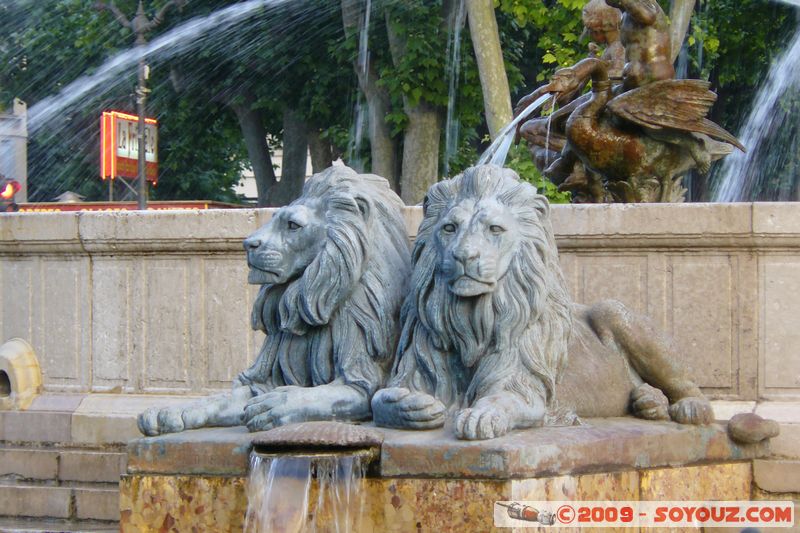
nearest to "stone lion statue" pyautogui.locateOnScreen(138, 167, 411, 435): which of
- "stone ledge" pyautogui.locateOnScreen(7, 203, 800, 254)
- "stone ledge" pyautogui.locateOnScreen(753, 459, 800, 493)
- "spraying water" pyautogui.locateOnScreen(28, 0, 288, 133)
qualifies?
"stone ledge" pyautogui.locateOnScreen(7, 203, 800, 254)

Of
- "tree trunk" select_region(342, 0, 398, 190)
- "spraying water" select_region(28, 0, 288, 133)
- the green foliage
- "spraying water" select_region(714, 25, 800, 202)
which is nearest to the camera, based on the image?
the green foliage

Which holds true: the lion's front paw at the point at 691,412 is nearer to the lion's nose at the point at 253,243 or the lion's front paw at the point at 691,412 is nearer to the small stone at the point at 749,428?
the small stone at the point at 749,428

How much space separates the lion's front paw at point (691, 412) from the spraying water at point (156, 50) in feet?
60.6

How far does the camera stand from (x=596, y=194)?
1121 cm

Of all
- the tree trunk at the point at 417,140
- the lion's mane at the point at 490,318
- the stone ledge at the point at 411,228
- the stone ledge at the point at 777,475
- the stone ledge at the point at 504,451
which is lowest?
the stone ledge at the point at 777,475

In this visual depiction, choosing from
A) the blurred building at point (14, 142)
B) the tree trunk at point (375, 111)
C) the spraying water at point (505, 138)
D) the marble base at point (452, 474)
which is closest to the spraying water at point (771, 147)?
the tree trunk at point (375, 111)

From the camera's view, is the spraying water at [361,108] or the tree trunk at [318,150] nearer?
the spraying water at [361,108]

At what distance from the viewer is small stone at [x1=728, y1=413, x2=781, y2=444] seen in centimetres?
750

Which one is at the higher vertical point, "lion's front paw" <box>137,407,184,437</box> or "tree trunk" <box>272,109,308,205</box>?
"tree trunk" <box>272,109,308,205</box>

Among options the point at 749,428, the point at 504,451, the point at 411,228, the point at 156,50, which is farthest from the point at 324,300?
the point at 156,50

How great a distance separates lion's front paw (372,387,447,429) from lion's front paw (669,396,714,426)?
1232 millimetres

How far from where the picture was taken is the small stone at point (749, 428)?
7500 millimetres

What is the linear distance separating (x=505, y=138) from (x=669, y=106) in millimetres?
3364

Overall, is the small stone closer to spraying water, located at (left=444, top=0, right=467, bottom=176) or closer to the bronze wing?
the bronze wing
